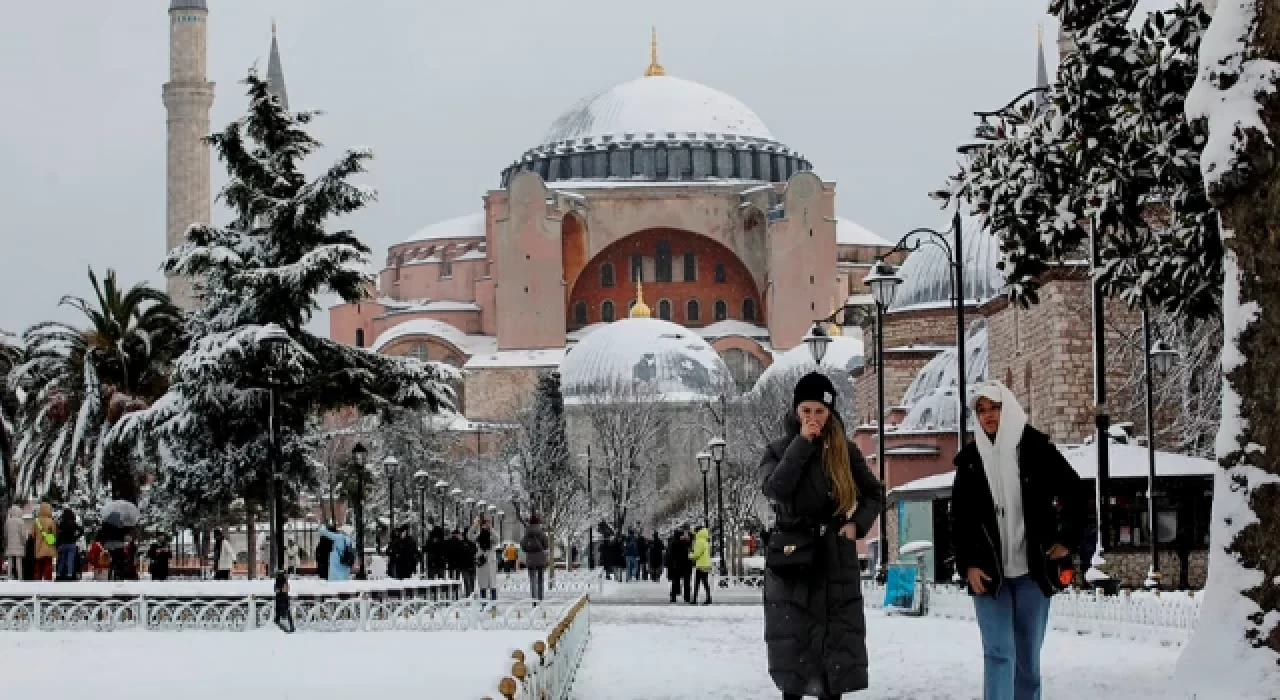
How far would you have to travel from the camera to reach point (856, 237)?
91.3m

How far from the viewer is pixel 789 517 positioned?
20.9 ft

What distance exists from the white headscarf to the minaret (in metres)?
63.5

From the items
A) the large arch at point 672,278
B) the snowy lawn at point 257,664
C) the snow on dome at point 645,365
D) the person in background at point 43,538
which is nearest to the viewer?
the snowy lawn at point 257,664

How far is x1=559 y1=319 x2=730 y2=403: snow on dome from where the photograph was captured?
224ft

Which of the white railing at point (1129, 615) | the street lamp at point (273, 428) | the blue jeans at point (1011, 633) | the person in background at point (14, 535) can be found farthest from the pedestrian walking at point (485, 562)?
the blue jeans at point (1011, 633)

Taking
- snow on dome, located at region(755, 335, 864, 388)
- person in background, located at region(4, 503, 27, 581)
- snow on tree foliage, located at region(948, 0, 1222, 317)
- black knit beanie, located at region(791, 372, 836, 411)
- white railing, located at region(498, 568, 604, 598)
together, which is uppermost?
snow on dome, located at region(755, 335, 864, 388)

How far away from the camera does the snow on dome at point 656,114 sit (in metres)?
85.9

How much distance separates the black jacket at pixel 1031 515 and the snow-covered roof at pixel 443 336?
74.8 metres

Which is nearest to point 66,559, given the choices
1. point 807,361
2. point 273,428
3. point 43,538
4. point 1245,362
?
point 43,538

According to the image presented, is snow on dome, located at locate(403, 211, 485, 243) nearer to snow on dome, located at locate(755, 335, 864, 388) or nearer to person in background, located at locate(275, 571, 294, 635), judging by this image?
snow on dome, located at locate(755, 335, 864, 388)

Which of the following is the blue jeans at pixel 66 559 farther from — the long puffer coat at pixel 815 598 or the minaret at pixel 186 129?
the minaret at pixel 186 129

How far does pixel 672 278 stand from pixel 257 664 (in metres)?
71.5

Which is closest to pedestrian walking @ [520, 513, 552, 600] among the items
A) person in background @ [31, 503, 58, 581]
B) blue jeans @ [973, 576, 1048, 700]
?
person in background @ [31, 503, 58, 581]

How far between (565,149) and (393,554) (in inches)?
2388
